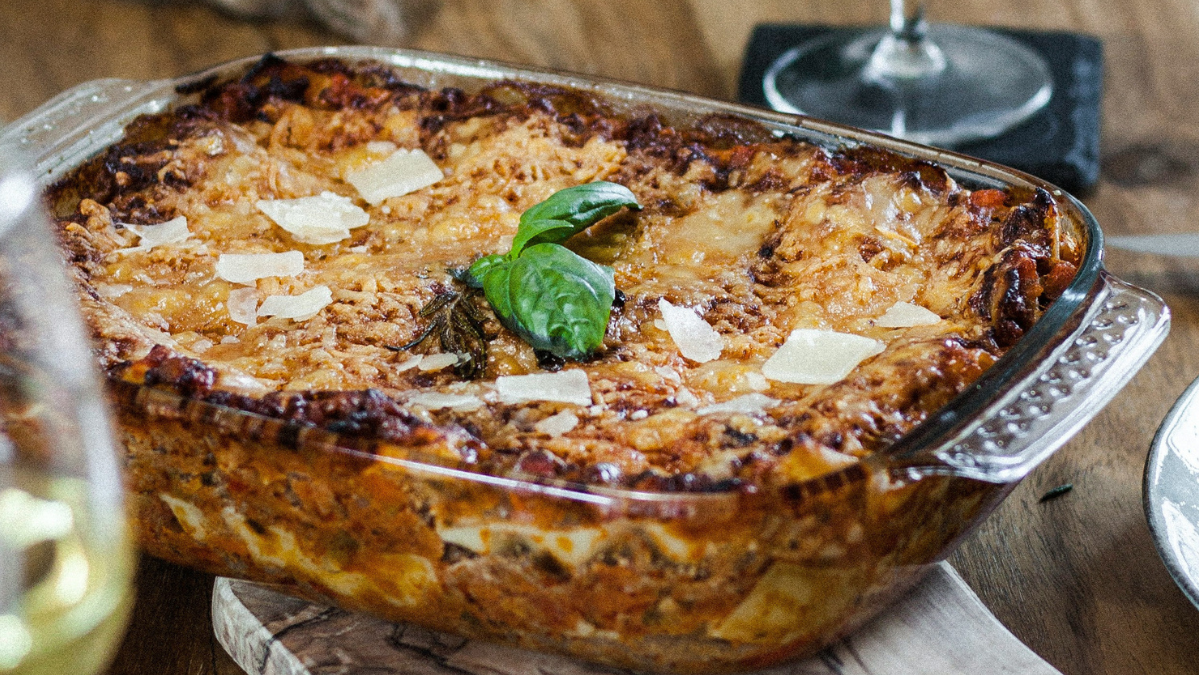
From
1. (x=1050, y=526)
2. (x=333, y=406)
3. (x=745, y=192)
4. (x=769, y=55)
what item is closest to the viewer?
(x=333, y=406)

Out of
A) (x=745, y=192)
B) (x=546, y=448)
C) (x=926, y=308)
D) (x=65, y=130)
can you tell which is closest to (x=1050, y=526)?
(x=926, y=308)

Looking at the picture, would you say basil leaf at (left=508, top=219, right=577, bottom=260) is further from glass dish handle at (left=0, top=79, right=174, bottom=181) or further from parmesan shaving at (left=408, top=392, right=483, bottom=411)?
glass dish handle at (left=0, top=79, right=174, bottom=181)

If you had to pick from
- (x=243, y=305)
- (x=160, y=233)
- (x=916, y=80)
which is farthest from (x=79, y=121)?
(x=916, y=80)

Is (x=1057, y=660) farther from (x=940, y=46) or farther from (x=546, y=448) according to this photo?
(x=940, y=46)


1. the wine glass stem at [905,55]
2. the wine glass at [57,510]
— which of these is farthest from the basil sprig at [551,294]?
the wine glass stem at [905,55]

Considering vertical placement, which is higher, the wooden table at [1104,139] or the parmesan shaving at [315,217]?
the parmesan shaving at [315,217]

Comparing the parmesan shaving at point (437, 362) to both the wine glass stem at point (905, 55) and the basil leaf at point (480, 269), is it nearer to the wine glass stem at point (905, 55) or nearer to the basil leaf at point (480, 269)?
the basil leaf at point (480, 269)
